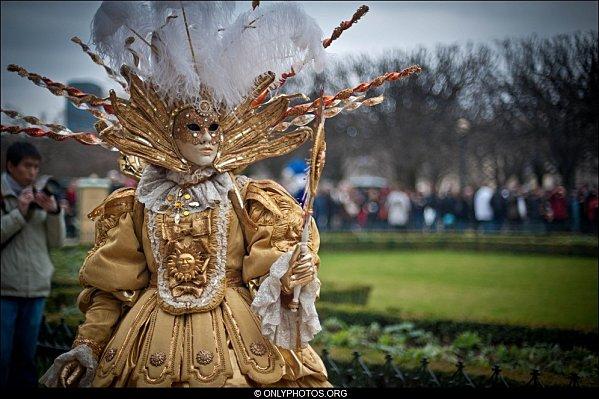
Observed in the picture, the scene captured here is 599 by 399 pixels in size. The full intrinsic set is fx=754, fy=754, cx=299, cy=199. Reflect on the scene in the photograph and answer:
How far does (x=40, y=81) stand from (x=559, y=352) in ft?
18.8

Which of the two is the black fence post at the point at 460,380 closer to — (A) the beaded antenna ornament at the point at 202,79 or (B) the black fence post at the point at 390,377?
(B) the black fence post at the point at 390,377

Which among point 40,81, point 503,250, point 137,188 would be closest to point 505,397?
point 137,188

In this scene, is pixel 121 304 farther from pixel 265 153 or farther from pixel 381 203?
pixel 381 203

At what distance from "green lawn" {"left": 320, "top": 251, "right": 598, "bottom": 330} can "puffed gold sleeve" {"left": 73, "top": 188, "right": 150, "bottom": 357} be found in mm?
5382

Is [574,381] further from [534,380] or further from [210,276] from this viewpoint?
[210,276]

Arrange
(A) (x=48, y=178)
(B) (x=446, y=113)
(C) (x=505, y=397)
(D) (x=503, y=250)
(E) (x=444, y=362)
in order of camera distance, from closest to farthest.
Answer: (C) (x=505, y=397) → (A) (x=48, y=178) → (E) (x=444, y=362) → (D) (x=503, y=250) → (B) (x=446, y=113)

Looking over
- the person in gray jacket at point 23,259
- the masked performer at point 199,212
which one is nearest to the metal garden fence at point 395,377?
the person in gray jacket at point 23,259

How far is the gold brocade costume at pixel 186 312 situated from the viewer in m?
4.16

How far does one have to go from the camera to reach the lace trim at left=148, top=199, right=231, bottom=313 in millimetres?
4289

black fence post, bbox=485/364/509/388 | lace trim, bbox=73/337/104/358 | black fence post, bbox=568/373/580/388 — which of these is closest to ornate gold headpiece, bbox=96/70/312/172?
lace trim, bbox=73/337/104/358

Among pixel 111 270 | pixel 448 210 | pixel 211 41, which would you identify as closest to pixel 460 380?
pixel 111 270

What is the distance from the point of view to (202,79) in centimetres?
433

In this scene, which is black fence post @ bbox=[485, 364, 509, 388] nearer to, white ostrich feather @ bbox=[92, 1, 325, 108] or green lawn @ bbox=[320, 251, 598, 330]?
green lawn @ bbox=[320, 251, 598, 330]

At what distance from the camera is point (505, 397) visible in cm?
554
